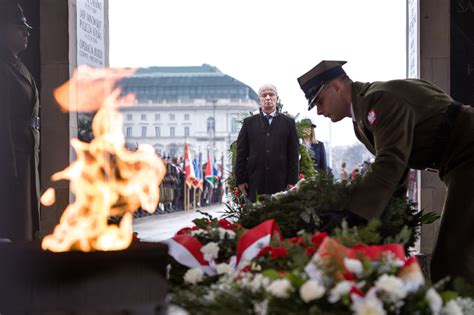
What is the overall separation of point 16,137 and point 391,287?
17.1 ft

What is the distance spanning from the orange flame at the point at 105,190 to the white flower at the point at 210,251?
0.83ft

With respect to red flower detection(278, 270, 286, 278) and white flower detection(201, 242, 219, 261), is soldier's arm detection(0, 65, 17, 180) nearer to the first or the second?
white flower detection(201, 242, 219, 261)

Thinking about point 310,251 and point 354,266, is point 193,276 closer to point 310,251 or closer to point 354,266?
point 310,251

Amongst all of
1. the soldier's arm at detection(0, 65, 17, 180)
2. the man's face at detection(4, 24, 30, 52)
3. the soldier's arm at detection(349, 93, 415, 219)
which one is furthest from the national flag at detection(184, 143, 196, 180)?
the soldier's arm at detection(349, 93, 415, 219)

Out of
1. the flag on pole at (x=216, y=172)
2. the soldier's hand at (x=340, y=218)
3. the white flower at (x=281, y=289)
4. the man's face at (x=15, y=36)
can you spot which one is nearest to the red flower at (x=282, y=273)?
the white flower at (x=281, y=289)

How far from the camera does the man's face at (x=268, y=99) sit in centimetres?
850

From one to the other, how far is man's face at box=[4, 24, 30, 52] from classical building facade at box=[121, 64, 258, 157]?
7572 centimetres

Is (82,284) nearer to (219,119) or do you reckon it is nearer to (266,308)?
(266,308)

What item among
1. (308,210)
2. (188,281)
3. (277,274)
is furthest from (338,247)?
(308,210)

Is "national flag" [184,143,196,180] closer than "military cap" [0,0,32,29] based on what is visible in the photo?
No

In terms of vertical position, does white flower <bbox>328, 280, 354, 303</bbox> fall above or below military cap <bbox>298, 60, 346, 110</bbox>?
below

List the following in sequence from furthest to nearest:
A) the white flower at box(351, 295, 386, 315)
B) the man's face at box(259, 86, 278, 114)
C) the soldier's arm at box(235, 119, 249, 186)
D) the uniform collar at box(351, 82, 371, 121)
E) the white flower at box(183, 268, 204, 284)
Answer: the soldier's arm at box(235, 119, 249, 186) → the man's face at box(259, 86, 278, 114) → the uniform collar at box(351, 82, 371, 121) → the white flower at box(183, 268, 204, 284) → the white flower at box(351, 295, 386, 315)

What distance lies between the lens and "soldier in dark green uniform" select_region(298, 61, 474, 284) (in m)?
3.61

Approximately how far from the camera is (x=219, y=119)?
10012 centimetres
